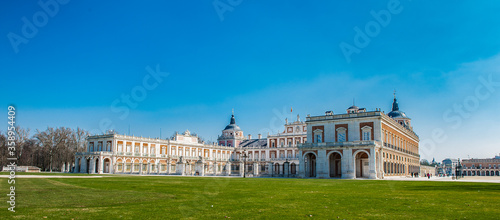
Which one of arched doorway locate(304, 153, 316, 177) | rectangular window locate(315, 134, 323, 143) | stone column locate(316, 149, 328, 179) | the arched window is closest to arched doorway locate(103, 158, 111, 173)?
arched doorway locate(304, 153, 316, 177)

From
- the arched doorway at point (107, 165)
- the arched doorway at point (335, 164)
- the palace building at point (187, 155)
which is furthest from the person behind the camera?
the arched doorway at point (107, 165)

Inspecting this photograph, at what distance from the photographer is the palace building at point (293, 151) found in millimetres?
49875

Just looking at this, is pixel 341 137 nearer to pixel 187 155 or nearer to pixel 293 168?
pixel 293 168

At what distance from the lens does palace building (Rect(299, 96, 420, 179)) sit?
157 feet

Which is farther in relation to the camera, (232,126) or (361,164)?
(232,126)

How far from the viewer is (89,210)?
419 inches

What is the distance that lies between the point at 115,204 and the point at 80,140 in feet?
251

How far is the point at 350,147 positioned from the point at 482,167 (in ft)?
388

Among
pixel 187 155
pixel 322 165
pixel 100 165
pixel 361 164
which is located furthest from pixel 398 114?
pixel 100 165

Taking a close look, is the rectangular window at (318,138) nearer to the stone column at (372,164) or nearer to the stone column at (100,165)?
the stone column at (372,164)

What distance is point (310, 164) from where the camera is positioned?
5488cm

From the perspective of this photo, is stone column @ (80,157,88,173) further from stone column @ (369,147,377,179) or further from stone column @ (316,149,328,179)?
stone column @ (369,147,377,179)

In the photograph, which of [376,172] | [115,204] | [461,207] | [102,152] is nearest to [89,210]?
[115,204]

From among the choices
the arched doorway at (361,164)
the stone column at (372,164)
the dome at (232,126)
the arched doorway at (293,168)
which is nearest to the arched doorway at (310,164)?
the arched doorway at (361,164)
